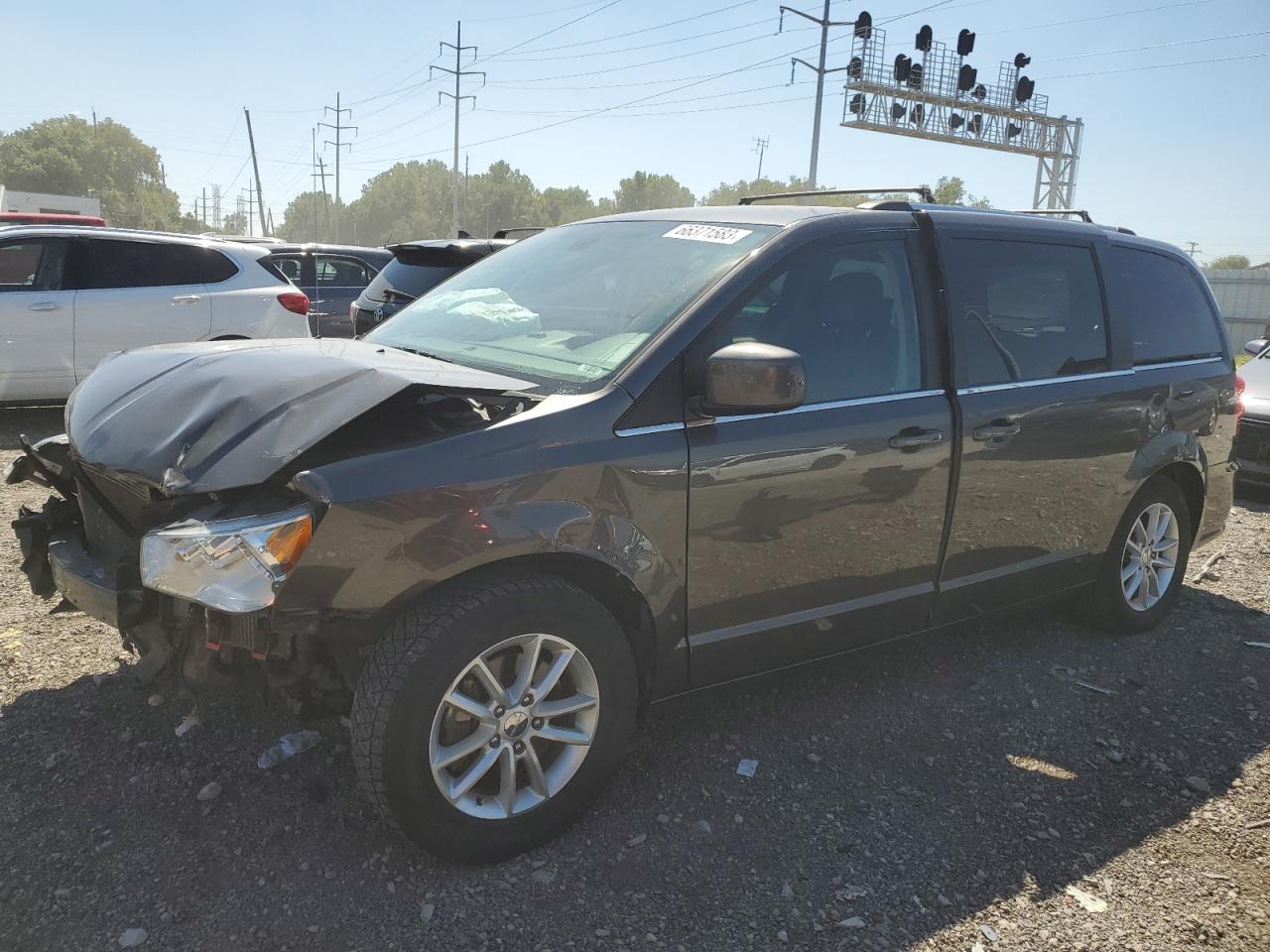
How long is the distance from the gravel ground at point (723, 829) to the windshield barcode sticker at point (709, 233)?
4.94 feet

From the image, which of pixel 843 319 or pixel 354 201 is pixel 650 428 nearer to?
pixel 843 319

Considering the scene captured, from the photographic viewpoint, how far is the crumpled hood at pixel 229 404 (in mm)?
2381

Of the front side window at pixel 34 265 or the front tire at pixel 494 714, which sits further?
the front side window at pixel 34 265

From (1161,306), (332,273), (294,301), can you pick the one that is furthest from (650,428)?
(332,273)

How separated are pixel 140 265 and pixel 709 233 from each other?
6.86 m

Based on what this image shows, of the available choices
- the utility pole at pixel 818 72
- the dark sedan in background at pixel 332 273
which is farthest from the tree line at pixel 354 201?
the dark sedan in background at pixel 332 273

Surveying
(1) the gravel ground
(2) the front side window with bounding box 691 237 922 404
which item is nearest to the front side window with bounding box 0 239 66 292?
(1) the gravel ground

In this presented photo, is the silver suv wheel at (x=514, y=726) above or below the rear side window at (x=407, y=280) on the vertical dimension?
below

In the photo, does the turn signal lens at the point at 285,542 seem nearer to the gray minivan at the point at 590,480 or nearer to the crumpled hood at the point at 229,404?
the gray minivan at the point at 590,480

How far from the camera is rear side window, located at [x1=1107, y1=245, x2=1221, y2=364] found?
4.20 metres

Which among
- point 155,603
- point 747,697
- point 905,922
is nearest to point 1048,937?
point 905,922

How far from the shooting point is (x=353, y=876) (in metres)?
2.53

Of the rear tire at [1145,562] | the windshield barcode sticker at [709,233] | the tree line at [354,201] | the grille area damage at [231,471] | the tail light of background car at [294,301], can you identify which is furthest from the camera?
the tree line at [354,201]

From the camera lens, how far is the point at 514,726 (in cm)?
257
